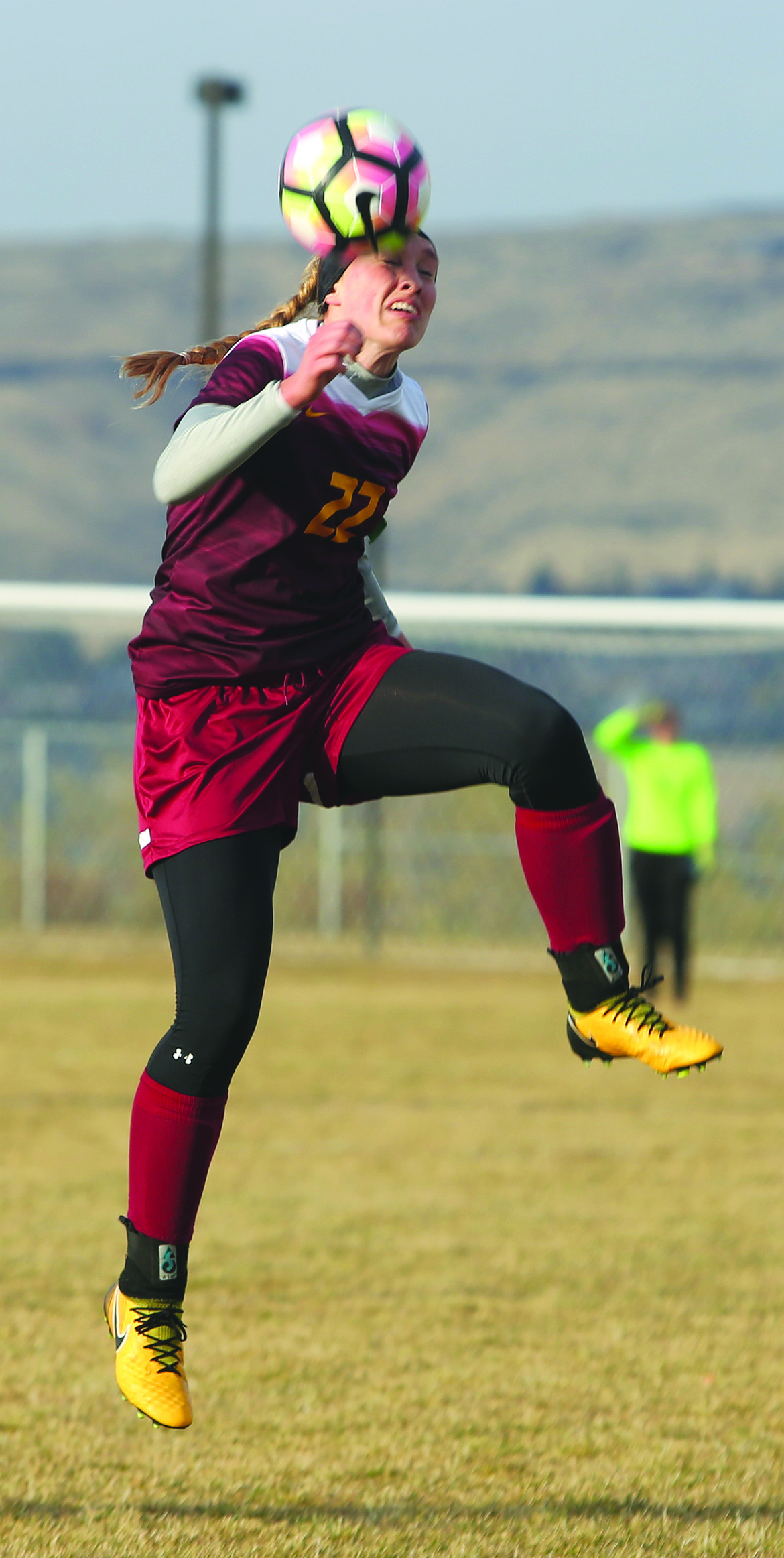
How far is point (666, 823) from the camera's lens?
12016 millimetres

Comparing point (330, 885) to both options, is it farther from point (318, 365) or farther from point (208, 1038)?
point (318, 365)

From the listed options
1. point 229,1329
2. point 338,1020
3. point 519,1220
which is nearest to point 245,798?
point 229,1329

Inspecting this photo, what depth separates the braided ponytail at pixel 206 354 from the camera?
10.5 ft

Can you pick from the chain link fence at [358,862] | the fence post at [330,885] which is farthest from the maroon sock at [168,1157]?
the fence post at [330,885]

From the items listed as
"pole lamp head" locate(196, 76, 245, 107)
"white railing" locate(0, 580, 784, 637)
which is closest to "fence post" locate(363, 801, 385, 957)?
"pole lamp head" locate(196, 76, 245, 107)

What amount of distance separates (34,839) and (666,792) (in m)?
8.49

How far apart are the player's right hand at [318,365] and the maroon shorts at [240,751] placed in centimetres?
56

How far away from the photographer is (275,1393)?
4504 mm

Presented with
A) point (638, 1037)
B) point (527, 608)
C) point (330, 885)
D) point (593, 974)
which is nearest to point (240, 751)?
point (593, 974)

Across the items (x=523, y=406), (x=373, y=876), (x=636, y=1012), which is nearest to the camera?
(x=636, y=1012)

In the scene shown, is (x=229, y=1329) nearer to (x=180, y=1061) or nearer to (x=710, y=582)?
(x=180, y=1061)

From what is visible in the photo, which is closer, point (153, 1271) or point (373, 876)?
point (153, 1271)

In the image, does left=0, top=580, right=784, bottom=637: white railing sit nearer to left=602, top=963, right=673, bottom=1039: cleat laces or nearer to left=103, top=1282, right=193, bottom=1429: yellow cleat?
left=602, top=963, right=673, bottom=1039: cleat laces

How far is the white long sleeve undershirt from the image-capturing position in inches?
111
